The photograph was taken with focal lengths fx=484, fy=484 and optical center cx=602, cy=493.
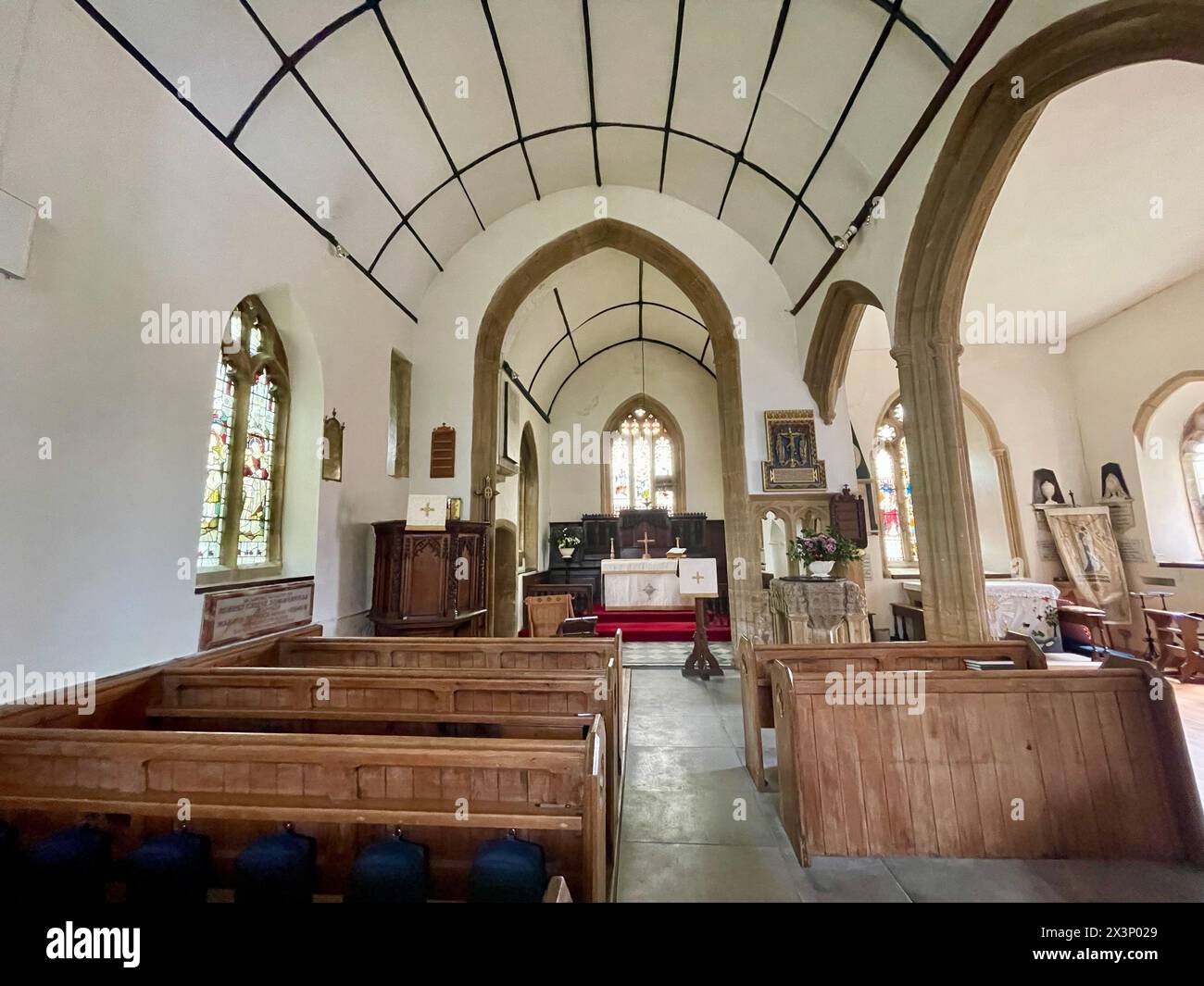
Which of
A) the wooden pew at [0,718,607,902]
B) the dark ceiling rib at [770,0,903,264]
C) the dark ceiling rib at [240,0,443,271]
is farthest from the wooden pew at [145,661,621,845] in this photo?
the dark ceiling rib at [770,0,903,264]

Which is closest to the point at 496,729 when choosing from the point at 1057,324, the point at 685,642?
the point at 685,642

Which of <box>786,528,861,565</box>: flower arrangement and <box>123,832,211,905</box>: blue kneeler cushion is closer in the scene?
<box>123,832,211,905</box>: blue kneeler cushion

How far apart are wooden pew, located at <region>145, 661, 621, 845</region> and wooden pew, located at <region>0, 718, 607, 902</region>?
23.4 inches

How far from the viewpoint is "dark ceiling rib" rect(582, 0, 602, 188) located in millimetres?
4551

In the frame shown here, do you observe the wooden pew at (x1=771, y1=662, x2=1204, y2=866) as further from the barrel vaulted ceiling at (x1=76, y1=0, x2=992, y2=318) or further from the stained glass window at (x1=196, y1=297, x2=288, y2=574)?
the barrel vaulted ceiling at (x1=76, y1=0, x2=992, y2=318)

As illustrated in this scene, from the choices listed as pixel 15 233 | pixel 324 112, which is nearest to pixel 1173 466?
pixel 324 112

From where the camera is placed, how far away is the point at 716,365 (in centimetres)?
696

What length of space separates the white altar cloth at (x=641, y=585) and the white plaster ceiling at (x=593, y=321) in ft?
13.0

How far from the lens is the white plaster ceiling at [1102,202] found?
4.07m

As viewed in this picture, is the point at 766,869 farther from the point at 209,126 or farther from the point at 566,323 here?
the point at 566,323

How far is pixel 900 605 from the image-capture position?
8023 mm

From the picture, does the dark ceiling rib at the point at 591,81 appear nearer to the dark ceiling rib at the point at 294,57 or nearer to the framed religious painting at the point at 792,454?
the dark ceiling rib at the point at 294,57
